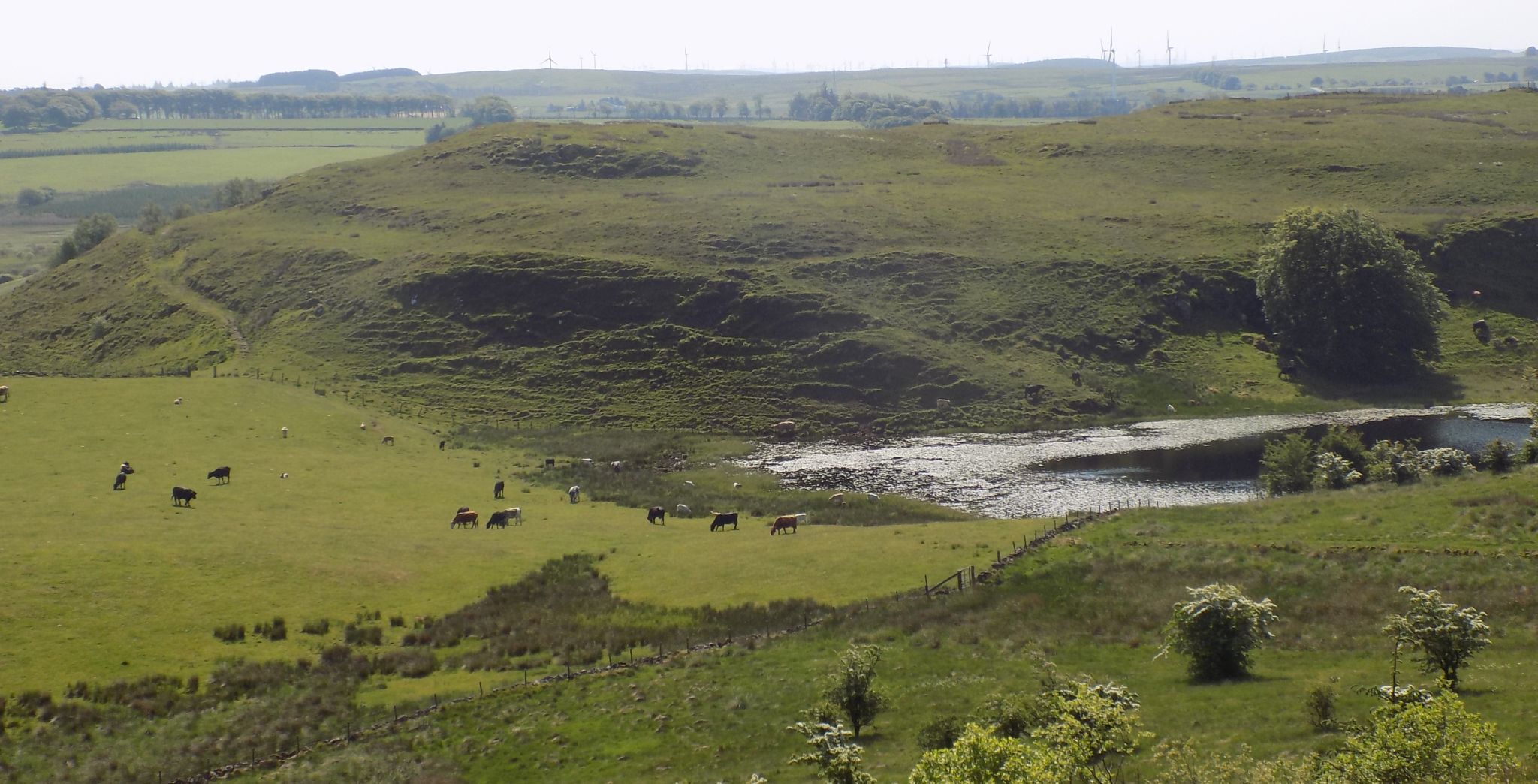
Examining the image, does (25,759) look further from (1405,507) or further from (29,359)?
(29,359)

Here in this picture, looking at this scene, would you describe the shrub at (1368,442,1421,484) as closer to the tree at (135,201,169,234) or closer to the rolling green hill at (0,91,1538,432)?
the rolling green hill at (0,91,1538,432)

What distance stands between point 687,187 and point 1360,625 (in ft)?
391

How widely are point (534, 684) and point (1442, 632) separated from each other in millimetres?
28314

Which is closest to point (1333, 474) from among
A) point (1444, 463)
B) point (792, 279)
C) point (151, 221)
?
point (1444, 463)

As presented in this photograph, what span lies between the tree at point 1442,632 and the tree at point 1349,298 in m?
81.8

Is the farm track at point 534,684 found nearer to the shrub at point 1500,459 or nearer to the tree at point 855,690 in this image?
the tree at point 855,690

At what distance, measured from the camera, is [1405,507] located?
176 feet

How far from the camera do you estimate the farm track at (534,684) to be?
115 ft

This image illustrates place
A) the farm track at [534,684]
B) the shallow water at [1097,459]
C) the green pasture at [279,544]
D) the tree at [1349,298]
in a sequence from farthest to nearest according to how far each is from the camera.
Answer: the tree at [1349,298] → the shallow water at [1097,459] → the green pasture at [279,544] → the farm track at [534,684]

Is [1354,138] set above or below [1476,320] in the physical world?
above

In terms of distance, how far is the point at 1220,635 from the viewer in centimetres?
3491

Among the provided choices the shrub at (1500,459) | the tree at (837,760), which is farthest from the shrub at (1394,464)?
the tree at (837,760)

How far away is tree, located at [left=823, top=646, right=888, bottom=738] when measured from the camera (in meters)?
34.0

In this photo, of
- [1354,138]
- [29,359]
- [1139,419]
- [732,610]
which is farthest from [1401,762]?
[1354,138]
